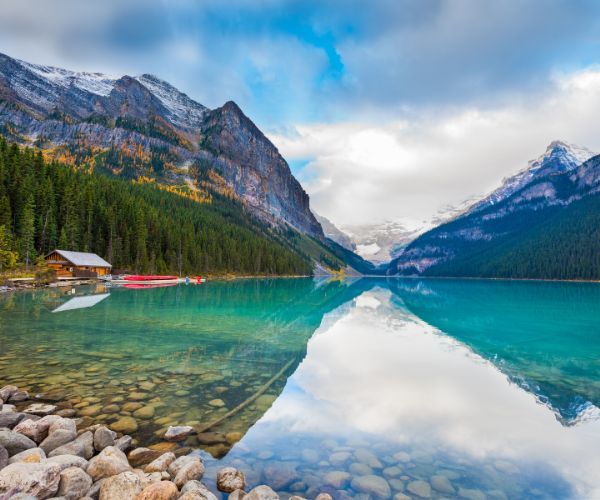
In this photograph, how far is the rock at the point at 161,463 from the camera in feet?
24.6

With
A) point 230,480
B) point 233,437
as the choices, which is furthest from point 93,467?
point 233,437

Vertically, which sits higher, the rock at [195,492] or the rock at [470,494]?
the rock at [195,492]

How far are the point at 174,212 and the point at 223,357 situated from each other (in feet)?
430

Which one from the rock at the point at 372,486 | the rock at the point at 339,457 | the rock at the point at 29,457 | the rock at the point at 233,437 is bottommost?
the rock at the point at 339,457

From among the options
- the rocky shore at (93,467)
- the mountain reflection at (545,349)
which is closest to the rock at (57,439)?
the rocky shore at (93,467)

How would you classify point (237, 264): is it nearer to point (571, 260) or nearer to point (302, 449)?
point (302, 449)

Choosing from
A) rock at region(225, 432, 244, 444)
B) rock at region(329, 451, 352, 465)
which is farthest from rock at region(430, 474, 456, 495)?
rock at region(225, 432, 244, 444)

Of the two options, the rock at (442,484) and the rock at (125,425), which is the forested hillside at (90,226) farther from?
the rock at (442,484)

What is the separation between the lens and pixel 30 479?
19.9ft

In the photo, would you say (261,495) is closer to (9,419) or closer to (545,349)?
(9,419)

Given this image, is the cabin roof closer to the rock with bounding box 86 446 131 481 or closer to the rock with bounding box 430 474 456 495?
the rock with bounding box 86 446 131 481

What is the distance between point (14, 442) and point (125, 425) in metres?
2.97

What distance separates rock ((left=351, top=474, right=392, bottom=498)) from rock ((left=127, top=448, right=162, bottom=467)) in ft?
14.9

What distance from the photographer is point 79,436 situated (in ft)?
27.9
